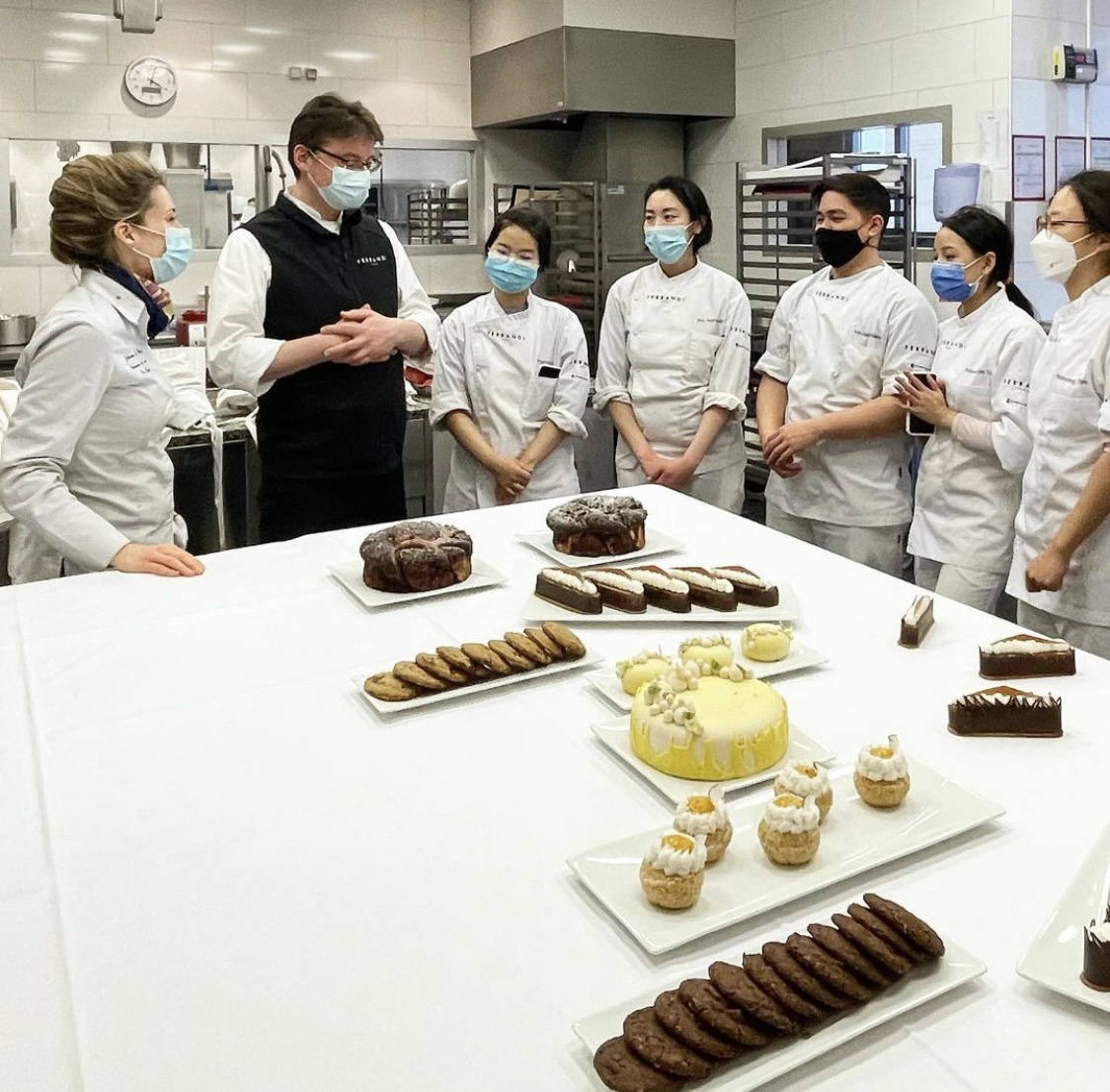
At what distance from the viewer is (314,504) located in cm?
289

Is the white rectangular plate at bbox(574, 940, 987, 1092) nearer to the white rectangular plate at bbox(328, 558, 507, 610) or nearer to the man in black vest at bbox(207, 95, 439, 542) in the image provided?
the white rectangular plate at bbox(328, 558, 507, 610)

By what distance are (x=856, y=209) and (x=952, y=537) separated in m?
0.95

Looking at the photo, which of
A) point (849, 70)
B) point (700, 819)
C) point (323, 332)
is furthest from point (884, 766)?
point (849, 70)

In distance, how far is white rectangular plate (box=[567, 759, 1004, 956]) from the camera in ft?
3.26

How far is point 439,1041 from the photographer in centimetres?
87

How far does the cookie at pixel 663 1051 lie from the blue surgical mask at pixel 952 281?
240cm

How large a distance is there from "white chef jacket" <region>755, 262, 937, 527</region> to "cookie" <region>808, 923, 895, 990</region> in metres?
2.28

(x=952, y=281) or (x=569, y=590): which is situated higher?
(x=952, y=281)

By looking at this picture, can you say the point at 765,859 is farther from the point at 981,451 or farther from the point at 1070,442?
the point at 981,451

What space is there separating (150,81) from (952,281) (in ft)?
13.0

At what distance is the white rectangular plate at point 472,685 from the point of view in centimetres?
145

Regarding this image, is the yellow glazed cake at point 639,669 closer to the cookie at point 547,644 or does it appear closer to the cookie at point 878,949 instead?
the cookie at point 547,644

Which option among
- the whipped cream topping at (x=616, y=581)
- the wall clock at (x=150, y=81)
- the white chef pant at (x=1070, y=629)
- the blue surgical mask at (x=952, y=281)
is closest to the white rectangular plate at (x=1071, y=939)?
the whipped cream topping at (x=616, y=581)

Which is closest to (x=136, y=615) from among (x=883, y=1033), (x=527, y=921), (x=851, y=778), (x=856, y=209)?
(x=527, y=921)
